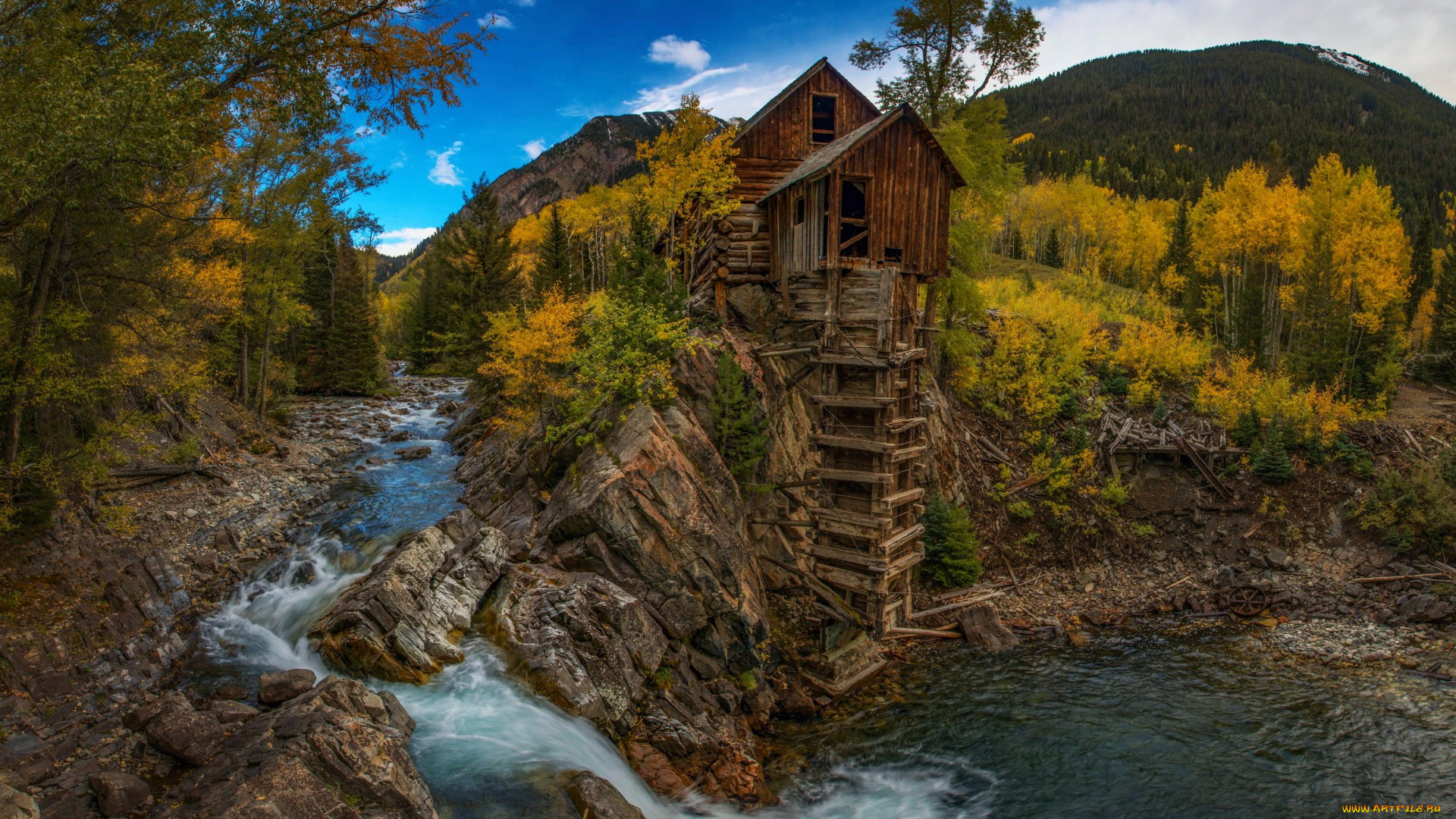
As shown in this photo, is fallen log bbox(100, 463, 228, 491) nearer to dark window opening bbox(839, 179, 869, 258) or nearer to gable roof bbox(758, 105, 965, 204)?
gable roof bbox(758, 105, 965, 204)

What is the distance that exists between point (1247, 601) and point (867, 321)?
16215 mm

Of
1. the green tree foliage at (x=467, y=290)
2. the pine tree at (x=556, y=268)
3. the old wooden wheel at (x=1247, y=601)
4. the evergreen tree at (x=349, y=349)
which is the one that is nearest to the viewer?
the old wooden wheel at (x=1247, y=601)

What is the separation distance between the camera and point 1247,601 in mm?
21438

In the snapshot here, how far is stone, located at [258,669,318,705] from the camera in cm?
1099

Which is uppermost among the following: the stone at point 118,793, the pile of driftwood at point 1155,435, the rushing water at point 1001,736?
the pile of driftwood at point 1155,435

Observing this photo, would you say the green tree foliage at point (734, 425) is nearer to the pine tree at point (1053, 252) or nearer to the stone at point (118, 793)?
the stone at point (118, 793)

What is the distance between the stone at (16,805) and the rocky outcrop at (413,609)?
15.7 feet

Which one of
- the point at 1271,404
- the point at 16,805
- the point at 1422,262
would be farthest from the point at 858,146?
the point at 1422,262

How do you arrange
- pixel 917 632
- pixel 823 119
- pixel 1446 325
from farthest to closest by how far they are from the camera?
pixel 1446 325 → pixel 823 119 → pixel 917 632

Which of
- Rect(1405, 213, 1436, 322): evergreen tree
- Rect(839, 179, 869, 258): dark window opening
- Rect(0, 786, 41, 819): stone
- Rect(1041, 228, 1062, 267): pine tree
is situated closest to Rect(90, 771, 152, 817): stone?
Rect(0, 786, 41, 819): stone

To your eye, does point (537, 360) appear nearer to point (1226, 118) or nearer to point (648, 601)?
point (648, 601)

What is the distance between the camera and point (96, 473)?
14539 mm

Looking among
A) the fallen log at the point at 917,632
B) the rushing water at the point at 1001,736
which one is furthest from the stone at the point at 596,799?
the fallen log at the point at 917,632

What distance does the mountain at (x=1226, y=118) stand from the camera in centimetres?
Answer: 9275
